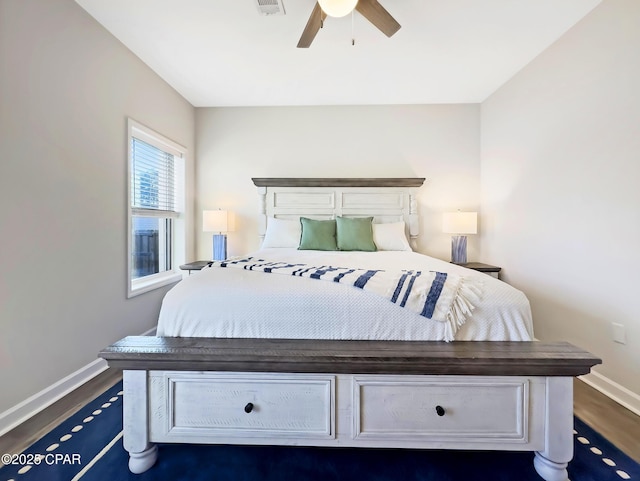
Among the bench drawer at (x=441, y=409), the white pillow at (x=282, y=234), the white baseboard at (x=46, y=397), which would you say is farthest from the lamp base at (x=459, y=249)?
the white baseboard at (x=46, y=397)

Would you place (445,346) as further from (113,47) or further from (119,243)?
(113,47)

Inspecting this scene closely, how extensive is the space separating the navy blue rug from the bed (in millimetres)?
124

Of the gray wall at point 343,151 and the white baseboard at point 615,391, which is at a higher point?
the gray wall at point 343,151

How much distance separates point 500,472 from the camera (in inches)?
47.9

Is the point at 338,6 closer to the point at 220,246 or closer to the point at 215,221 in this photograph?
the point at 215,221

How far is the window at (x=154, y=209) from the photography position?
8.38ft

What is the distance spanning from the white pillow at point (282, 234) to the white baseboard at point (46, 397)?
173cm

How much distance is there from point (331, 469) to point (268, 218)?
8.41 feet

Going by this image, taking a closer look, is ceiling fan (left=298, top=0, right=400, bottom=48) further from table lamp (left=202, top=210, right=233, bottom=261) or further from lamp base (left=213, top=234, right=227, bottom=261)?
lamp base (left=213, top=234, right=227, bottom=261)

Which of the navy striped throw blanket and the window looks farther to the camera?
the window

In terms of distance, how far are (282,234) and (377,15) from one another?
2051 mm

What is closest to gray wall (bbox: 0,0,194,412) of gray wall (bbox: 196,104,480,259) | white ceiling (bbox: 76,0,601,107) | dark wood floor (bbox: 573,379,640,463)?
white ceiling (bbox: 76,0,601,107)

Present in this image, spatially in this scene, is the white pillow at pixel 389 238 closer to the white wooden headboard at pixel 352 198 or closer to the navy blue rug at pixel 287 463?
the white wooden headboard at pixel 352 198

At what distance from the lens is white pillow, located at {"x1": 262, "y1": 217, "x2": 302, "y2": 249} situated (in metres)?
3.01
